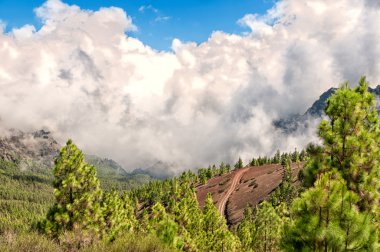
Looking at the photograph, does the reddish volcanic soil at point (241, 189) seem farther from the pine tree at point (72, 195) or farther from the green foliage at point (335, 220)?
the green foliage at point (335, 220)

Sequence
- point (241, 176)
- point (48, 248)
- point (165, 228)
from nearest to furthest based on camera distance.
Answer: point (48, 248) → point (165, 228) → point (241, 176)

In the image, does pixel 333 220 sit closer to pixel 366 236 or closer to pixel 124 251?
pixel 366 236

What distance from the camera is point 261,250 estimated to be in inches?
2096

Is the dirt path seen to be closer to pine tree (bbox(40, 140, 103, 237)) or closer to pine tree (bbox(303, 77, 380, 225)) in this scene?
pine tree (bbox(40, 140, 103, 237))

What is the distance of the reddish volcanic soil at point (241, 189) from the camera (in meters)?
123

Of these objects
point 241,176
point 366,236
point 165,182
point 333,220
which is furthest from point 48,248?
point 165,182

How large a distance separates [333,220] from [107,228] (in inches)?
1602

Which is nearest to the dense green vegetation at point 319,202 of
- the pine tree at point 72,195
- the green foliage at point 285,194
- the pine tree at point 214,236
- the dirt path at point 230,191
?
the pine tree at point 72,195

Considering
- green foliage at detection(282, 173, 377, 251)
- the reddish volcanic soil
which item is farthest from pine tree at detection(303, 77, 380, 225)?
the reddish volcanic soil

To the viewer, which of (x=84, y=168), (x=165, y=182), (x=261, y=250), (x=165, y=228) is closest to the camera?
(x=165, y=228)

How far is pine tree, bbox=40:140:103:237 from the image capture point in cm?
2636

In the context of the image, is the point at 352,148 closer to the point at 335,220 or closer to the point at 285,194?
the point at 335,220

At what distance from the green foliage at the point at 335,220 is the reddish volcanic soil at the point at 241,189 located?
100 meters

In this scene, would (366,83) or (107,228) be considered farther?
(107,228)
